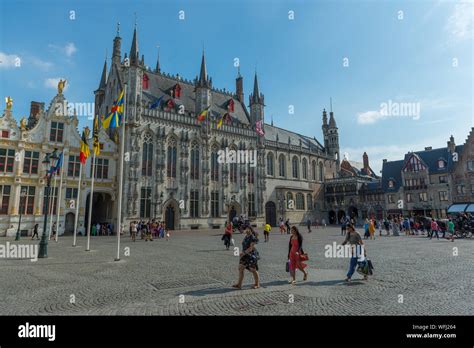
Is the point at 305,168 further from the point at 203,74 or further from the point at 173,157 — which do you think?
the point at 173,157

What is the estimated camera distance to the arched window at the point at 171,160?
38.5m

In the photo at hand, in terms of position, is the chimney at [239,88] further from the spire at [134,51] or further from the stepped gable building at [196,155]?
the spire at [134,51]

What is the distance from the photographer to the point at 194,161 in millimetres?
41156

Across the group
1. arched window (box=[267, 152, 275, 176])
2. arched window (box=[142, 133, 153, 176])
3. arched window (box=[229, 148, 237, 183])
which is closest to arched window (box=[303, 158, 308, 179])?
arched window (box=[267, 152, 275, 176])

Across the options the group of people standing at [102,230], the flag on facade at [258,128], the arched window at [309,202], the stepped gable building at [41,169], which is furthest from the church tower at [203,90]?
the arched window at [309,202]

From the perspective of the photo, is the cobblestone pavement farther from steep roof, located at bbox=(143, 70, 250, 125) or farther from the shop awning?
the shop awning

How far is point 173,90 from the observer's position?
140 ft

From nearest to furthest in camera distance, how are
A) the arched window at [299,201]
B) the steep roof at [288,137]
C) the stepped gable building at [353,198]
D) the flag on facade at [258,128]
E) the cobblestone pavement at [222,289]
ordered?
the cobblestone pavement at [222,289] < the flag on facade at [258,128] < the arched window at [299,201] < the steep roof at [288,137] < the stepped gable building at [353,198]

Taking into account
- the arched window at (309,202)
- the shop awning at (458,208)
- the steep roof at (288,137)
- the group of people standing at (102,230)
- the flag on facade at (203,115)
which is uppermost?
the steep roof at (288,137)

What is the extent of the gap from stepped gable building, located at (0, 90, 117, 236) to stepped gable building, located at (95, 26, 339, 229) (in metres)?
3.25

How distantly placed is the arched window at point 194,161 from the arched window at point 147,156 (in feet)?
20.1

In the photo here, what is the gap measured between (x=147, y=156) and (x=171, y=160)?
3.40 m

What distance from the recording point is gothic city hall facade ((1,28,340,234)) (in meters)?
32.2
